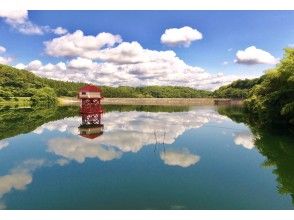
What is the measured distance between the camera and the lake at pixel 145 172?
1379 cm

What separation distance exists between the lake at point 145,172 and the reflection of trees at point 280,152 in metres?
0.04

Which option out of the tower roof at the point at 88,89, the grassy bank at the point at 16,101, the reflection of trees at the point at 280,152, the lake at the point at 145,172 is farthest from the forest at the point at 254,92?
the tower roof at the point at 88,89

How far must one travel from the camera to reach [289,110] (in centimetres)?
3309

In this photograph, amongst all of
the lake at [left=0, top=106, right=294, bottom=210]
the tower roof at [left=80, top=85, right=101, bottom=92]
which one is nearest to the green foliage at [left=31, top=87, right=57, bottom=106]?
the tower roof at [left=80, top=85, right=101, bottom=92]

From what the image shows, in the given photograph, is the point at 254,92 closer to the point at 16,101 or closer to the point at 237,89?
the point at 16,101

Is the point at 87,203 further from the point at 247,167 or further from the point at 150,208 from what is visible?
the point at 247,167

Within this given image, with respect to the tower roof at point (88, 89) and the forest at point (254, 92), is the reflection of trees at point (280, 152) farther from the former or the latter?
the tower roof at point (88, 89)

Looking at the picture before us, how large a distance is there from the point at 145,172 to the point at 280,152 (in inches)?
414

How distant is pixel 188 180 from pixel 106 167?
457cm

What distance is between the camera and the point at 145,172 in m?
18.3

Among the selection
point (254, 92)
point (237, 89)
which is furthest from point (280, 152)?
point (237, 89)

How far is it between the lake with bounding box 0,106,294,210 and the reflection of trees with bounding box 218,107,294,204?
4 cm

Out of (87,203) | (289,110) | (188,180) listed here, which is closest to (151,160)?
(188,180)

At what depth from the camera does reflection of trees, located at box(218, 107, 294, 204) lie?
55.4 ft
